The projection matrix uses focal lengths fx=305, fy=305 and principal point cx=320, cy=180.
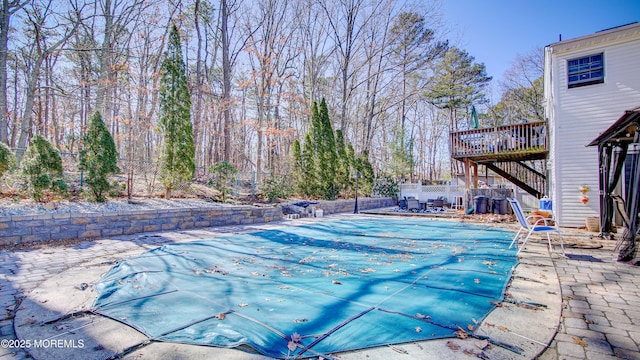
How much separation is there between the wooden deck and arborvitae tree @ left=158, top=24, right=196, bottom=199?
8.70m

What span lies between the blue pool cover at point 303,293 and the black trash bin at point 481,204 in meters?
5.91

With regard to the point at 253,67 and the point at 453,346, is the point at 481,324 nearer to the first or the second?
the point at 453,346

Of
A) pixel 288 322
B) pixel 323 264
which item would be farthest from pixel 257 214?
pixel 288 322

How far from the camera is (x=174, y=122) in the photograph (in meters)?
7.71

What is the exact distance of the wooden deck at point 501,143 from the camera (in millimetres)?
9469

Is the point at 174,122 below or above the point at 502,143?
above

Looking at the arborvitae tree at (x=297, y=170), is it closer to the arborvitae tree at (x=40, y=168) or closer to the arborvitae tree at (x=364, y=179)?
the arborvitae tree at (x=364, y=179)

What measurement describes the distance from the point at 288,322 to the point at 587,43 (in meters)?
10.1

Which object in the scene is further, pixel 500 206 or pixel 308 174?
pixel 308 174

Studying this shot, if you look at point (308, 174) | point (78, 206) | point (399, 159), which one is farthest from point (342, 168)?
point (78, 206)

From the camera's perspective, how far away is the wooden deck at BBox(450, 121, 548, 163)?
31.1 feet

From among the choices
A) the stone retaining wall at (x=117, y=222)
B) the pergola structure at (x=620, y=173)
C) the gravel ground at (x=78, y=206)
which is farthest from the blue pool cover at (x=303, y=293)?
the gravel ground at (x=78, y=206)

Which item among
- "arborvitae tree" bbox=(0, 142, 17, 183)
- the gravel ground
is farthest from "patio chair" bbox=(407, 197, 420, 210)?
"arborvitae tree" bbox=(0, 142, 17, 183)

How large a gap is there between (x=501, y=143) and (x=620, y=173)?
4.77m
